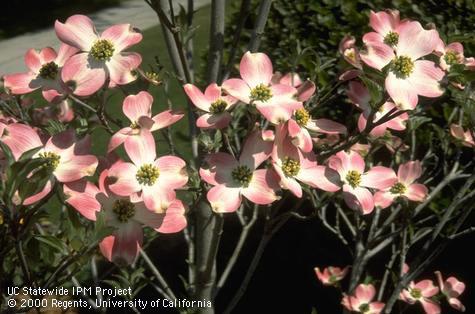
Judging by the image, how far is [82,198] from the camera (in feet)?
2.96

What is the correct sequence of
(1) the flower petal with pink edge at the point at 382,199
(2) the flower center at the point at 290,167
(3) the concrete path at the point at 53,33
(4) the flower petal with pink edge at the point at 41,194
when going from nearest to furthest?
(4) the flower petal with pink edge at the point at 41,194
(2) the flower center at the point at 290,167
(1) the flower petal with pink edge at the point at 382,199
(3) the concrete path at the point at 53,33

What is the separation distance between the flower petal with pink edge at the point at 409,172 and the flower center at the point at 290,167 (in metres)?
0.75

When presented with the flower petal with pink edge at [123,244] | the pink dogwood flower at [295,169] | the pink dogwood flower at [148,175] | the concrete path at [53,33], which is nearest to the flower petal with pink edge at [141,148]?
the pink dogwood flower at [148,175]

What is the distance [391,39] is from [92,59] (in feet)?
1.91

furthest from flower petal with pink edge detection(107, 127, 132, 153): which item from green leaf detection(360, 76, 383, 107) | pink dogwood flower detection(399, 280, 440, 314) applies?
Result: pink dogwood flower detection(399, 280, 440, 314)

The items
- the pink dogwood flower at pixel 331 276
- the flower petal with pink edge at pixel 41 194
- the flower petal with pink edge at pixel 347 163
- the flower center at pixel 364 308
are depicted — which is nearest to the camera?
the flower petal with pink edge at pixel 41 194

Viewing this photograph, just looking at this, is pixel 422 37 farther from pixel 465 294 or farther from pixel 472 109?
pixel 465 294

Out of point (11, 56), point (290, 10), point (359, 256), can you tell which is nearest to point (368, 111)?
point (359, 256)

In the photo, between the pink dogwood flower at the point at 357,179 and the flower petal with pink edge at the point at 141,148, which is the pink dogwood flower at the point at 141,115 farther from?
the pink dogwood flower at the point at 357,179

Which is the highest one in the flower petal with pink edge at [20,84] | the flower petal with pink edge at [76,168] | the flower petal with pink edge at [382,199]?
the flower petal with pink edge at [76,168]

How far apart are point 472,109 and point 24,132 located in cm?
87

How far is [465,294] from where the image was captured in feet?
8.52

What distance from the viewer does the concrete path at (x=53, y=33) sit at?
691 cm

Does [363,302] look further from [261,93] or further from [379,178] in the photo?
[261,93]
